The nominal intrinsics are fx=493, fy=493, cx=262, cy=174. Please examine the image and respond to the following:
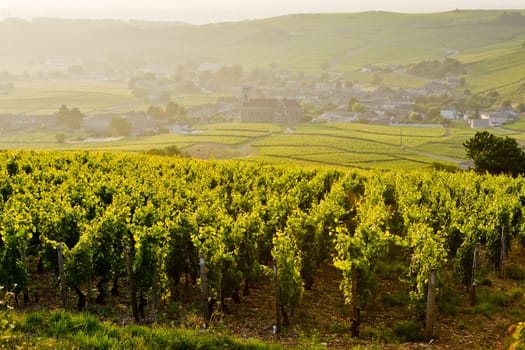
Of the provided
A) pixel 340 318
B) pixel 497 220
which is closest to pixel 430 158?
pixel 497 220

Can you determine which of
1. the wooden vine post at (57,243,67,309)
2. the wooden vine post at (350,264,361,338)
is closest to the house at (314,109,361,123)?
the wooden vine post at (350,264,361,338)

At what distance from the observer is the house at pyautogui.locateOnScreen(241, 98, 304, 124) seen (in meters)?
144

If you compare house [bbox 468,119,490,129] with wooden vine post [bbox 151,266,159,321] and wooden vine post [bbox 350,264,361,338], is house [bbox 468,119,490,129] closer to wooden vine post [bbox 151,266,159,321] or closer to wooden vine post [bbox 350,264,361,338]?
wooden vine post [bbox 350,264,361,338]

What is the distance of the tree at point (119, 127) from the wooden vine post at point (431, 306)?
120 metres

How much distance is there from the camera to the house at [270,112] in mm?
143750

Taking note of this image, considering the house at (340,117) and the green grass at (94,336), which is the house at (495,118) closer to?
the house at (340,117)

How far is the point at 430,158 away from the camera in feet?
271

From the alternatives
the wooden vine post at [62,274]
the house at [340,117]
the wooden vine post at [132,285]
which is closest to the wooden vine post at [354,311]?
the wooden vine post at [132,285]

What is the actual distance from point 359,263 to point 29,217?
9746 millimetres

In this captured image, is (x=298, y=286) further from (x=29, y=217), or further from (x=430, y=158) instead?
(x=430, y=158)

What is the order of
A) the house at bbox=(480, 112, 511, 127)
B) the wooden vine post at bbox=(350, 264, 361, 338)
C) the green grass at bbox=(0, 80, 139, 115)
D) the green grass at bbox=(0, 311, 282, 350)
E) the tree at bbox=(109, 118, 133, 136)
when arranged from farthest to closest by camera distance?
the green grass at bbox=(0, 80, 139, 115)
the house at bbox=(480, 112, 511, 127)
the tree at bbox=(109, 118, 133, 136)
the wooden vine post at bbox=(350, 264, 361, 338)
the green grass at bbox=(0, 311, 282, 350)

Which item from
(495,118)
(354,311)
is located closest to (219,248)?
(354,311)

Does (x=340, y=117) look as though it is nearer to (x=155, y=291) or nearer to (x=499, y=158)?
(x=499, y=158)

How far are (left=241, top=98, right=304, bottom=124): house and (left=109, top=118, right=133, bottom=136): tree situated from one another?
3525cm
